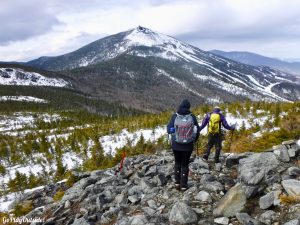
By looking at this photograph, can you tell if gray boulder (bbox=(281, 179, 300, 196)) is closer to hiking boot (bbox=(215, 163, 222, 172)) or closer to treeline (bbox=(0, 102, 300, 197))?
hiking boot (bbox=(215, 163, 222, 172))

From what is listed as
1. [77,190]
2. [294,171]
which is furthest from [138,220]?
[77,190]

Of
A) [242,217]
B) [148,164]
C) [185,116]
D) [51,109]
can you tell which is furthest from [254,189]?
[51,109]

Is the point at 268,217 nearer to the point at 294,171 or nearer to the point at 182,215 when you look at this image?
the point at 182,215

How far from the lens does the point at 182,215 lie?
9.61 meters

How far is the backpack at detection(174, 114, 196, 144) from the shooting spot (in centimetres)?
1127

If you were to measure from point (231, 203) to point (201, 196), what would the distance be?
128 cm

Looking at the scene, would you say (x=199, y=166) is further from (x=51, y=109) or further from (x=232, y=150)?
(x=51, y=109)

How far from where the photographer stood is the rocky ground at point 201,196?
9.34 meters

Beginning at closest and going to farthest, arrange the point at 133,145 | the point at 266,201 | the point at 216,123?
the point at 266,201 → the point at 216,123 → the point at 133,145

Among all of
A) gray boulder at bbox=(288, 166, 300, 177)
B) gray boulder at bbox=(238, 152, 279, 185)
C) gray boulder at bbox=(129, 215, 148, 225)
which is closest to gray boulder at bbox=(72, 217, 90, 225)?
gray boulder at bbox=(129, 215, 148, 225)

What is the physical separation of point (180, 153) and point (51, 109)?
173 m

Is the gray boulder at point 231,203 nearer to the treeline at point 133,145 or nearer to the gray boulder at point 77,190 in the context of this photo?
the treeline at point 133,145

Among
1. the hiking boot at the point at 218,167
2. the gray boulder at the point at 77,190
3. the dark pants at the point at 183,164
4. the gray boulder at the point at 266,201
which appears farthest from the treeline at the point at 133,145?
the gray boulder at the point at 266,201

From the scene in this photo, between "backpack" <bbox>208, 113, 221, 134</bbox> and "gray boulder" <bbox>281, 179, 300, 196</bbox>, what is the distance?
4.33 m
